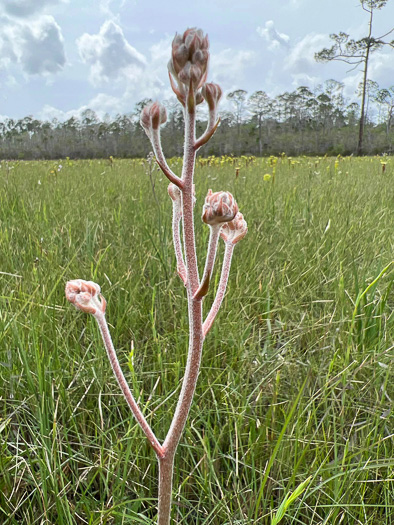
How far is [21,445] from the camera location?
2.91 feet

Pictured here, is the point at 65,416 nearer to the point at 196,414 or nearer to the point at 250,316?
the point at 196,414

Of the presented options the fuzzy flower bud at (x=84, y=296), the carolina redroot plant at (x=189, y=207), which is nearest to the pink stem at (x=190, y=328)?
the carolina redroot plant at (x=189, y=207)

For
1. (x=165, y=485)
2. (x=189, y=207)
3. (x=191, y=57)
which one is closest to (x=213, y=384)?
(x=165, y=485)

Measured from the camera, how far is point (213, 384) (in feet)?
3.05

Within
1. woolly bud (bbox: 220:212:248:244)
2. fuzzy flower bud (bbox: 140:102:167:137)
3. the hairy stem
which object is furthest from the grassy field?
fuzzy flower bud (bbox: 140:102:167:137)

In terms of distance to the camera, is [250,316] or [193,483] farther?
[250,316]

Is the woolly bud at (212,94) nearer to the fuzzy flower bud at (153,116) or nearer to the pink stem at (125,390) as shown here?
the fuzzy flower bud at (153,116)

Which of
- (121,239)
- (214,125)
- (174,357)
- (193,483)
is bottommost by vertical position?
(193,483)

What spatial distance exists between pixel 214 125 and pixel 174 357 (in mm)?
755

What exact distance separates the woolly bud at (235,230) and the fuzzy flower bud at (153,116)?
16cm

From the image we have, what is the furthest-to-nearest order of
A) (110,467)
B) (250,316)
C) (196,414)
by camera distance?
(250,316) → (196,414) → (110,467)

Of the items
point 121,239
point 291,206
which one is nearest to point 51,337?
point 121,239

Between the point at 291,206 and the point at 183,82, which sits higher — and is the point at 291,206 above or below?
below

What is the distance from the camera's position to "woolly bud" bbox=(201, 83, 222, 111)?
0.44 meters
